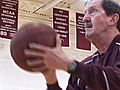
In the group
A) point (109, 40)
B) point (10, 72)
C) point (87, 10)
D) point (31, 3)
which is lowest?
point (10, 72)

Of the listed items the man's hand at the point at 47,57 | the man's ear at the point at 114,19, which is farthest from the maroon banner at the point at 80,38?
the man's hand at the point at 47,57

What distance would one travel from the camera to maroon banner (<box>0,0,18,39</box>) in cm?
558

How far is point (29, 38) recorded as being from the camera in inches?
57.0

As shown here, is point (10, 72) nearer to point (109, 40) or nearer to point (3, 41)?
point (3, 41)

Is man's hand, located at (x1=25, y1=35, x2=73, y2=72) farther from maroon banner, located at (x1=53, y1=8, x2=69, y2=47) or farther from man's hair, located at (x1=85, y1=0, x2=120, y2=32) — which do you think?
maroon banner, located at (x1=53, y1=8, x2=69, y2=47)

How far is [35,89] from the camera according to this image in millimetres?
6211

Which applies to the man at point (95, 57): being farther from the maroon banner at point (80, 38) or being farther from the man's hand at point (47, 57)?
the maroon banner at point (80, 38)

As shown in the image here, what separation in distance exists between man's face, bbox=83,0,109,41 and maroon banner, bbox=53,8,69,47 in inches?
156

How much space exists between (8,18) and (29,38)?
4.36 meters

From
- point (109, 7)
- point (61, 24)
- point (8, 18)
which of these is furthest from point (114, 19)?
point (61, 24)

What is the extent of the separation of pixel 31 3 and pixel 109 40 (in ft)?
16.1

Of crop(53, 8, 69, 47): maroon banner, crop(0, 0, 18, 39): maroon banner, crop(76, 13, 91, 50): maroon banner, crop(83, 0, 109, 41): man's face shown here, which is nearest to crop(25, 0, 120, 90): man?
crop(83, 0, 109, 41): man's face

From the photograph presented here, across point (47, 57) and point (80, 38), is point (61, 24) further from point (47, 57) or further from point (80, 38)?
point (47, 57)

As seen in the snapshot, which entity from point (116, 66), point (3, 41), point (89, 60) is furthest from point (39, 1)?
point (116, 66)
